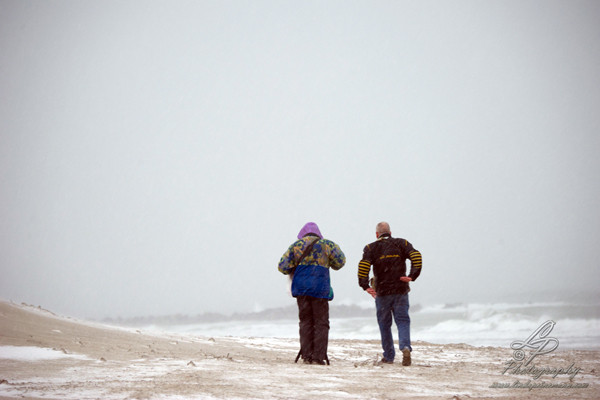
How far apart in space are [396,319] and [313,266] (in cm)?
141

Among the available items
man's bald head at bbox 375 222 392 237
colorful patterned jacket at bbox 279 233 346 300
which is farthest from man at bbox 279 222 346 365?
man's bald head at bbox 375 222 392 237

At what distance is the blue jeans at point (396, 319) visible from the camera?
22.2ft

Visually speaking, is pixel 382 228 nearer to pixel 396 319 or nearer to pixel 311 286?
pixel 396 319

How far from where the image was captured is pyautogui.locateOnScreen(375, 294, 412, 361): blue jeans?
22.2 ft

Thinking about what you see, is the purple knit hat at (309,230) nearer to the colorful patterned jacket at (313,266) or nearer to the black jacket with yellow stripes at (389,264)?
the colorful patterned jacket at (313,266)

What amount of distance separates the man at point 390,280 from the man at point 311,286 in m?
0.56

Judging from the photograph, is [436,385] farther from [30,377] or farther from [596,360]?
[596,360]

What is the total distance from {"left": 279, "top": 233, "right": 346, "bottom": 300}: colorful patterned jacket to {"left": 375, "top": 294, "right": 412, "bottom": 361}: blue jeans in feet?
2.65

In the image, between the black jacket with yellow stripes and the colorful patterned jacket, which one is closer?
the colorful patterned jacket

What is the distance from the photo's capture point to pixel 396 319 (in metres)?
6.83

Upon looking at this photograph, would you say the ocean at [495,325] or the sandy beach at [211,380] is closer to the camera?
the sandy beach at [211,380]

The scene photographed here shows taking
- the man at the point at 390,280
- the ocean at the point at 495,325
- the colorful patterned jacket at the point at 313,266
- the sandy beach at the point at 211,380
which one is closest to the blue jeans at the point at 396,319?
the man at the point at 390,280

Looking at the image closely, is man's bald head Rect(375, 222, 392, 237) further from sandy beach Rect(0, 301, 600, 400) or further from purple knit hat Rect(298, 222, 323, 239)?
sandy beach Rect(0, 301, 600, 400)

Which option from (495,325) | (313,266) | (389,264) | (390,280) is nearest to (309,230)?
(313,266)
